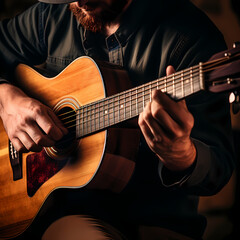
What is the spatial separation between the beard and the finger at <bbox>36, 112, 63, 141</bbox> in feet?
1.28

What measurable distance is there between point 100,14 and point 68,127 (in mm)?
439

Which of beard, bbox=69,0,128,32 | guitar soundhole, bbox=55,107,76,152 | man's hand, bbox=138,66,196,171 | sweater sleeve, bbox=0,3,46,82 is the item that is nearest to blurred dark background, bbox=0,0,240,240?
man's hand, bbox=138,66,196,171

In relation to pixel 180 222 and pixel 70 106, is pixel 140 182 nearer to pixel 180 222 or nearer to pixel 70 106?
pixel 180 222

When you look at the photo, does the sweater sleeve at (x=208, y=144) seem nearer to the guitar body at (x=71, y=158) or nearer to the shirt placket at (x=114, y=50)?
the guitar body at (x=71, y=158)

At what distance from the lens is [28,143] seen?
118cm

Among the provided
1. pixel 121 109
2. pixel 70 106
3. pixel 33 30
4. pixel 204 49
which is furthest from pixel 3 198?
pixel 204 49

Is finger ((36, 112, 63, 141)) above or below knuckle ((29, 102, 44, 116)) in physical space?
below

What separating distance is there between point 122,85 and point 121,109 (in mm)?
129

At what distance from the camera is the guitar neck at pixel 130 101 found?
83 centimetres

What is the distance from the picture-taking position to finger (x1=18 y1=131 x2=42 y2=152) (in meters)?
1.18

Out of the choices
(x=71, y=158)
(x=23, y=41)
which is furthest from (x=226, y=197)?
(x=23, y=41)

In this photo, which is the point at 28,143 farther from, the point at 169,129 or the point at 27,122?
the point at 169,129

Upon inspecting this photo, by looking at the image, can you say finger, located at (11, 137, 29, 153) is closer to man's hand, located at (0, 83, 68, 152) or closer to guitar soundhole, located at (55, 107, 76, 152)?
man's hand, located at (0, 83, 68, 152)

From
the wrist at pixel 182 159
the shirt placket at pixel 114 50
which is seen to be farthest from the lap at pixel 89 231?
the shirt placket at pixel 114 50
